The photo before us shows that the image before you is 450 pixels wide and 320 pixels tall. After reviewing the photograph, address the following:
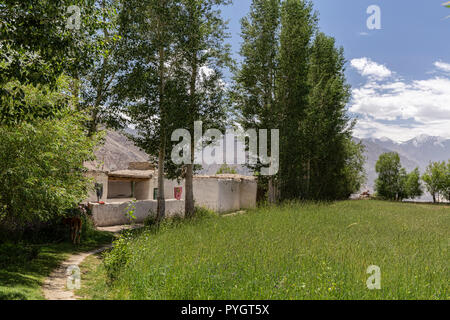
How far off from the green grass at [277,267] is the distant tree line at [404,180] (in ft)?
154

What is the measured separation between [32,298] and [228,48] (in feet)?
55.6

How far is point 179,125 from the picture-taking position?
1786 centimetres

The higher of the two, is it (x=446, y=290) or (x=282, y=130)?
(x=282, y=130)

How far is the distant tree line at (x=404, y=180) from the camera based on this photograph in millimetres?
54906

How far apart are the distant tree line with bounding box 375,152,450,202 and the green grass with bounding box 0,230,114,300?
5153 centimetres

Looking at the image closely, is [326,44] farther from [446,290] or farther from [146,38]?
[446,290]

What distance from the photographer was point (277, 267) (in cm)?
734

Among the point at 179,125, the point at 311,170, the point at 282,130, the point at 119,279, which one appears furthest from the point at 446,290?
the point at 311,170

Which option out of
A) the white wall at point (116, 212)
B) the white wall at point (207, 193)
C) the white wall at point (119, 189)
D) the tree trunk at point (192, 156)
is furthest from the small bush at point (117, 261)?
the white wall at point (119, 189)

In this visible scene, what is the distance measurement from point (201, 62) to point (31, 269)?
1398 cm

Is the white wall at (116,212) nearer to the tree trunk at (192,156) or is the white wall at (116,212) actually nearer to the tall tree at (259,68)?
the tree trunk at (192,156)

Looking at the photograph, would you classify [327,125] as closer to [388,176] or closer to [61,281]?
[61,281]

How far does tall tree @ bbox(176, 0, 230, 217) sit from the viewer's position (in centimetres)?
1866

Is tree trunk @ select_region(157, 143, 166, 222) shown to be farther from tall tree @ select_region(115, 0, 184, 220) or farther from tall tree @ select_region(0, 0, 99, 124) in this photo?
tall tree @ select_region(0, 0, 99, 124)
